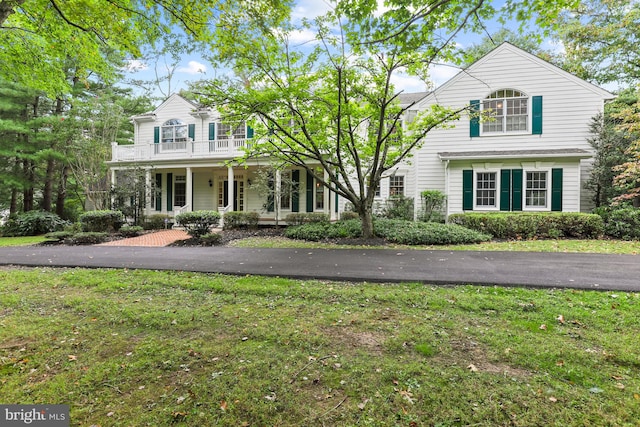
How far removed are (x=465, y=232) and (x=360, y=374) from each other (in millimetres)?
9004

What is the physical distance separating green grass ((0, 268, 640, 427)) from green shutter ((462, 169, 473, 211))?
9.29 m

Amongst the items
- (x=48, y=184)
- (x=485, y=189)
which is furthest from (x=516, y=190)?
(x=48, y=184)

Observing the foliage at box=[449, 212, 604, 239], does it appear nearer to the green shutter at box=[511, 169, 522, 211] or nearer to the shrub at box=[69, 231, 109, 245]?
the green shutter at box=[511, 169, 522, 211]

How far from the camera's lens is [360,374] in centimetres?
282

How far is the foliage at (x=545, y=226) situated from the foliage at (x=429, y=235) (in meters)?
0.84

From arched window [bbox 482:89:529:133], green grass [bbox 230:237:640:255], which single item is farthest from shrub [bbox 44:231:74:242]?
arched window [bbox 482:89:529:133]

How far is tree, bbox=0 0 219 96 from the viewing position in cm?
523

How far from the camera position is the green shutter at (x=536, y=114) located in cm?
1345

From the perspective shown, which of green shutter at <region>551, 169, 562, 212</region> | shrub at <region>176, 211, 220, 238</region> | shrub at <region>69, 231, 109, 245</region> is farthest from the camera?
green shutter at <region>551, 169, 562, 212</region>

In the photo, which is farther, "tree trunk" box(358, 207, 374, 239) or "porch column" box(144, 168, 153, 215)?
"porch column" box(144, 168, 153, 215)

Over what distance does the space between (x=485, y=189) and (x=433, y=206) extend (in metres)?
2.28

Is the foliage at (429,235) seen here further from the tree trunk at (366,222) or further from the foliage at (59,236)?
the foliage at (59,236)

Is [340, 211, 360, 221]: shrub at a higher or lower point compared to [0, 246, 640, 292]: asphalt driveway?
higher

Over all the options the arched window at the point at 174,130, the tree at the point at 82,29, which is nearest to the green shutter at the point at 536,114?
the tree at the point at 82,29
